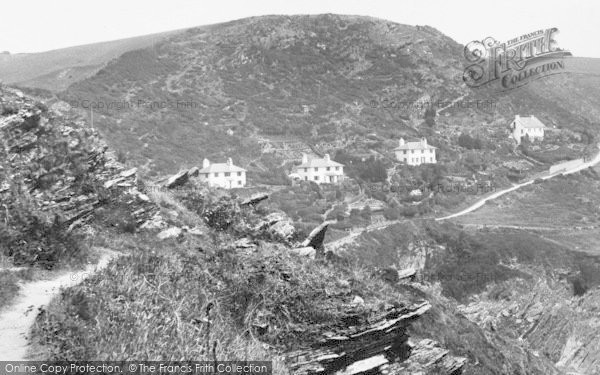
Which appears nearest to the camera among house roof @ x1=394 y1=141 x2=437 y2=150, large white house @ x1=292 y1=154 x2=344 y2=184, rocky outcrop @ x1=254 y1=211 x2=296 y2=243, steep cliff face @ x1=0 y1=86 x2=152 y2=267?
steep cliff face @ x1=0 y1=86 x2=152 y2=267

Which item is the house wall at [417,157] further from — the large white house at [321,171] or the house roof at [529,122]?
the house roof at [529,122]

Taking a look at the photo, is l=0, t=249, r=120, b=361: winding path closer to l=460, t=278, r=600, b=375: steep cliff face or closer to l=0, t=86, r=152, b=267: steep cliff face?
l=0, t=86, r=152, b=267: steep cliff face

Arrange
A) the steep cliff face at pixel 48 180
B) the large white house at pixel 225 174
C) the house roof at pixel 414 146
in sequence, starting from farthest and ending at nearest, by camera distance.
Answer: the house roof at pixel 414 146 < the large white house at pixel 225 174 < the steep cliff face at pixel 48 180

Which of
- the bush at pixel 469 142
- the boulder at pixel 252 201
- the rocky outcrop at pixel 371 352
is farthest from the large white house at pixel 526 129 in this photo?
the rocky outcrop at pixel 371 352

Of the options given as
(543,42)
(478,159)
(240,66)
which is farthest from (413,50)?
(478,159)

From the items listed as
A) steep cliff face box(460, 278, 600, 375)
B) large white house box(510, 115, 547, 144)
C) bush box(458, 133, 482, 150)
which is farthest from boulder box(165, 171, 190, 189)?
large white house box(510, 115, 547, 144)

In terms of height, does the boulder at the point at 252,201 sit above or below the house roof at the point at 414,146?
above

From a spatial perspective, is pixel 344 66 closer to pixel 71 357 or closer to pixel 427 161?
pixel 427 161
